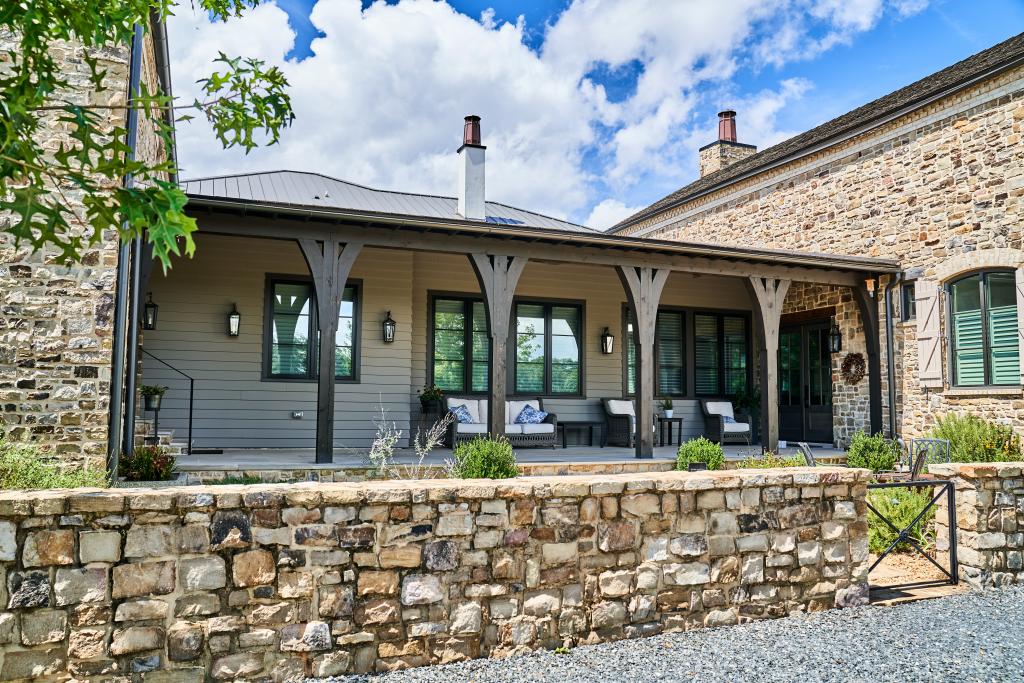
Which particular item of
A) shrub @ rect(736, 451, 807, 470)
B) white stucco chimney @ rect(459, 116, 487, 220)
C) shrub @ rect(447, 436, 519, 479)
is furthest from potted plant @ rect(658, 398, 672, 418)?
shrub @ rect(447, 436, 519, 479)

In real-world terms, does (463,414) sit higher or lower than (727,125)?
lower

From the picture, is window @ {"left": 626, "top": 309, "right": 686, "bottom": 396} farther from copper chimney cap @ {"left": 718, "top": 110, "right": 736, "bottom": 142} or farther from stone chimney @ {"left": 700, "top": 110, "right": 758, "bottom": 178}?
copper chimney cap @ {"left": 718, "top": 110, "right": 736, "bottom": 142}

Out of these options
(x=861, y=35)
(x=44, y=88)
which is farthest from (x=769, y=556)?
(x=861, y=35)

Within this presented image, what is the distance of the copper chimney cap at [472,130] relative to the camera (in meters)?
12.2

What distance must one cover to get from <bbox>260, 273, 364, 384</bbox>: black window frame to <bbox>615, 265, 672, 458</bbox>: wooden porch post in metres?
3.46

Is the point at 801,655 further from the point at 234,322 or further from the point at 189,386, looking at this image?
the point at 189,386

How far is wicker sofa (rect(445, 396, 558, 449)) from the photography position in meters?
9.48

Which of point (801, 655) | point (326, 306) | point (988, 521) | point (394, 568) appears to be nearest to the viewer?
point (394, 568)

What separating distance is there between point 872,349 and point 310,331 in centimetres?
774

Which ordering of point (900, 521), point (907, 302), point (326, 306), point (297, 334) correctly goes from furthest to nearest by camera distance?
point (907, 302)
point (297, 334)
point (326, 306)
point (900, 521)

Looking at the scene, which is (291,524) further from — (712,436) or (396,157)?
(396,157)

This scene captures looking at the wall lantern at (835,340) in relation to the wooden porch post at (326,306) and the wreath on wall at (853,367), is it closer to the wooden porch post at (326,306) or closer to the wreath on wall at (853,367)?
the wreath on wall at (853,367)

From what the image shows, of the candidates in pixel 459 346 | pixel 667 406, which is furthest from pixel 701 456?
pixel 459 346

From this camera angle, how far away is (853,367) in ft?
36.2
